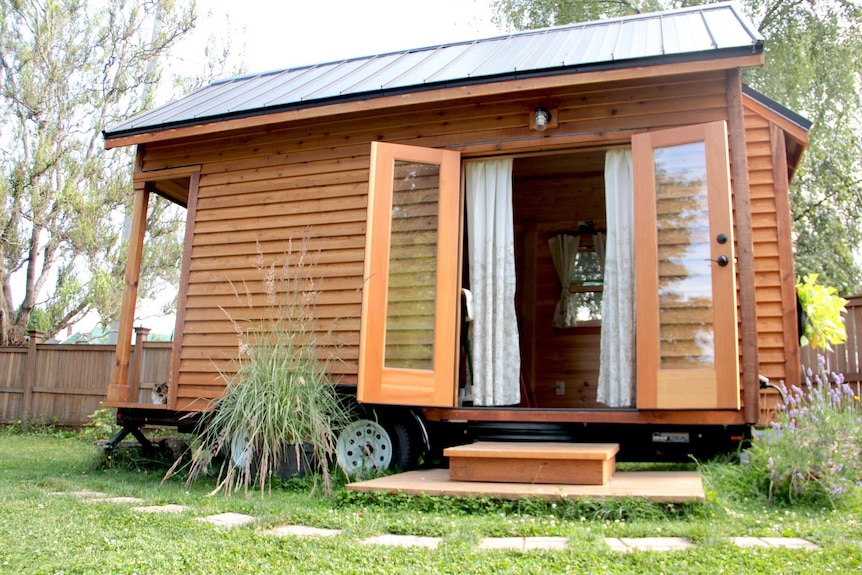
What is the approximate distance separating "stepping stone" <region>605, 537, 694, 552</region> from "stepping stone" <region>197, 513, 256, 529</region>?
1.59 metres

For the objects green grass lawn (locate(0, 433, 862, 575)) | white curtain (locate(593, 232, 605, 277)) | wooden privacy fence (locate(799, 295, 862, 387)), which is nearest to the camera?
green grass lawn (locate(0, 433, 862, 575))

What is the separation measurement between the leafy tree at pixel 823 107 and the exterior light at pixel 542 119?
25.8 ft

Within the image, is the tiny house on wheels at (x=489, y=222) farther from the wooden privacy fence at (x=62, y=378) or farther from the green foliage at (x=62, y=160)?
the green foliage at (x=62, y=160)

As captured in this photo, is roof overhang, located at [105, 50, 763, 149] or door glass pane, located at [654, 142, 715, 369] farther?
roof overhang, located at [105, 50, 763, 149]

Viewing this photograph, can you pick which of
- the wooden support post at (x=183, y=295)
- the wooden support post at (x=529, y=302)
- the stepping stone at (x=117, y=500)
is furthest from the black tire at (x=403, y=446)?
the wooden support post at (x=529, y=302)

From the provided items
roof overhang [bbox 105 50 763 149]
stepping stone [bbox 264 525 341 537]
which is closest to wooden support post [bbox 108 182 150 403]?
roof overhang [bbox 105 50 763 149]

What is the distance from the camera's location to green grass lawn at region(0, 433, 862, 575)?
2.47 m

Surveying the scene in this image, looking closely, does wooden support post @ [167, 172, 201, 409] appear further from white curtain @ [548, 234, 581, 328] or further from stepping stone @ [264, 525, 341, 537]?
white curtain @ [548, 234, 581, 328]

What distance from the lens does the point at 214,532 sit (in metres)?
3.04

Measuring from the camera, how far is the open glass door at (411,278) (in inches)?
184

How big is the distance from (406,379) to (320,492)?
0.89 metres

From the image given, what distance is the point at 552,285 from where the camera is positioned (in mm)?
7582

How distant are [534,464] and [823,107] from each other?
33.5 ft

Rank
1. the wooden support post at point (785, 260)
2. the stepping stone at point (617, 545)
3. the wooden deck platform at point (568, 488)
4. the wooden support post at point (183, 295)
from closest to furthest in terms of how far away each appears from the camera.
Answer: the stepping stone at point (617, 545)
the wooden deck platform at point (568, 488)
the wooden support post at point (785, 260)
the wooden support post at point (183, 295)
